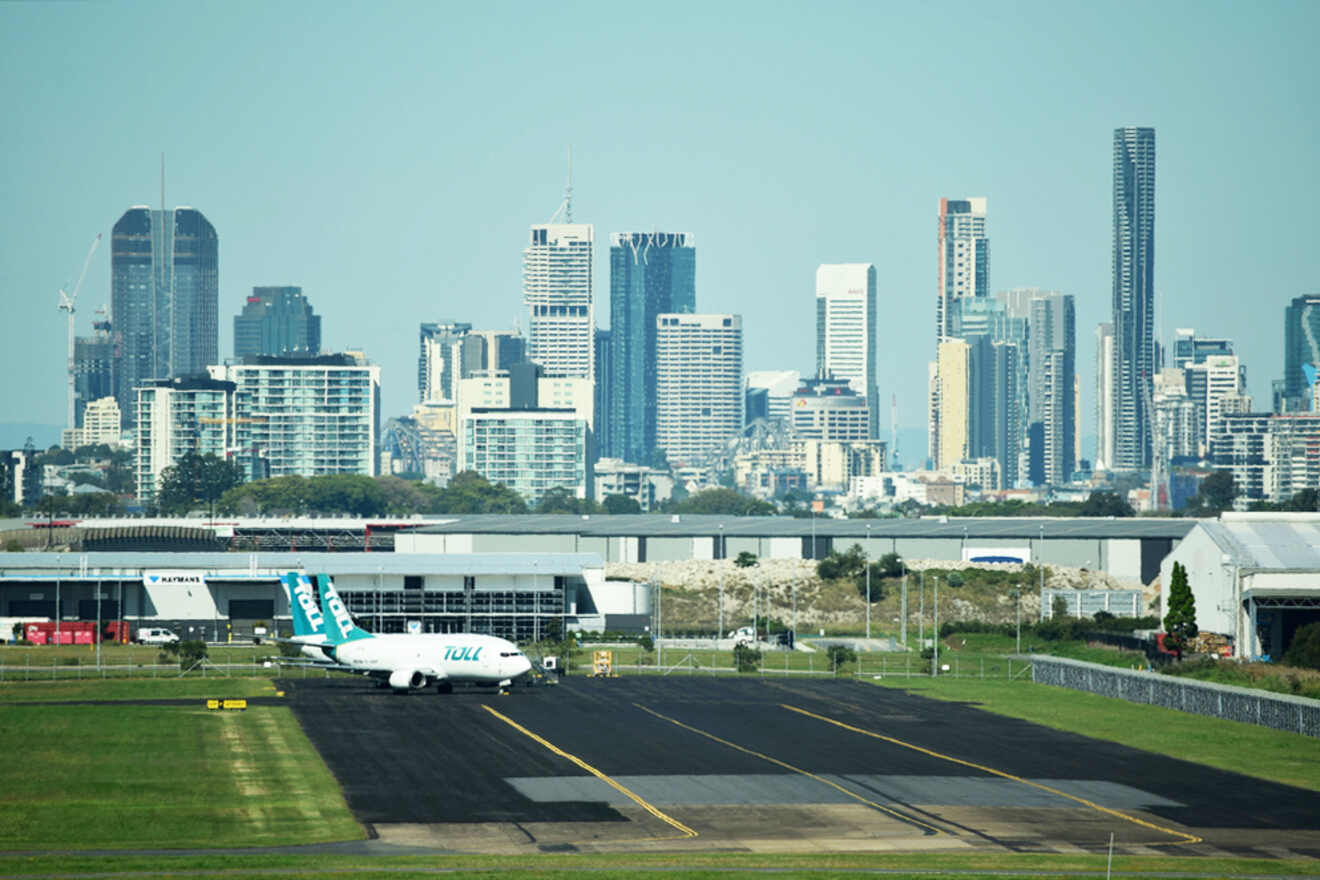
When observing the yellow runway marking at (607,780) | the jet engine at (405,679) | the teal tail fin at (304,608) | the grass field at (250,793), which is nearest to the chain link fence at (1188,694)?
the grass field at (250,793)

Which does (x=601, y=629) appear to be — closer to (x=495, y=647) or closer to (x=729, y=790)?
(x=495, y=647)

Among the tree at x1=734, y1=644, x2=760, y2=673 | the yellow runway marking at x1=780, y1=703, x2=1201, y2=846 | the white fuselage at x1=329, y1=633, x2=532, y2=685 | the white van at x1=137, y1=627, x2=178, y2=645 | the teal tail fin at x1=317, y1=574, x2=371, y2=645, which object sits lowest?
the white van at x1=137, y1=627, x2=178, y2=645

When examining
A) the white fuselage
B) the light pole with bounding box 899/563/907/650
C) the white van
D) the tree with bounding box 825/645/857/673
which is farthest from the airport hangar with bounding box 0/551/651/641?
the white fuselage

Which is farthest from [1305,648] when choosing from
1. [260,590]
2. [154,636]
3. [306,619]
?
[154,636]

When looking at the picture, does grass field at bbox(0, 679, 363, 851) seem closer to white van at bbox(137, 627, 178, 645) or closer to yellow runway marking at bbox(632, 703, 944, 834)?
yellow runway marking at bbox(632, 703, 944, 834)

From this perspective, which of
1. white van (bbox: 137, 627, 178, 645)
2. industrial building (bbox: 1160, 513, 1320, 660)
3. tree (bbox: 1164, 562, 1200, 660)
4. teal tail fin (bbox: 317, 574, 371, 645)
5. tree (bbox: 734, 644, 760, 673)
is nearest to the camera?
teal tail fin (bbox: 317, 574, 371, 645)

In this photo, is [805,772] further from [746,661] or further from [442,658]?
[746,661]

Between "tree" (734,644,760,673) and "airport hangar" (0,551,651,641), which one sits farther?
"airport hangar" (0,551,651,641)
